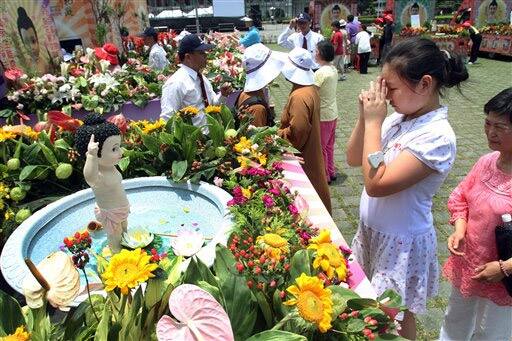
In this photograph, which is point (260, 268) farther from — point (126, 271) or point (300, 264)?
point (126, 271)

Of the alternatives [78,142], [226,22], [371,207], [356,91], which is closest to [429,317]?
[371,207]

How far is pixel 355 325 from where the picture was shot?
3.90 ft

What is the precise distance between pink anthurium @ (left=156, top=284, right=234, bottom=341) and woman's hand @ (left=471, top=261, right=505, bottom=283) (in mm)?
1551

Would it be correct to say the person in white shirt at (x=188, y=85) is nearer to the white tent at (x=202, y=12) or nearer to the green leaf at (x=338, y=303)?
the green leaf at (x=338, y=303)

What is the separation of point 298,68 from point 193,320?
267cm

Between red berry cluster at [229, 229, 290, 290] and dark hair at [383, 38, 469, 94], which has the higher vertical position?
dark hair at [383, 38, 469, 94]

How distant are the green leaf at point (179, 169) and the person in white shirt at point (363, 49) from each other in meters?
11.0

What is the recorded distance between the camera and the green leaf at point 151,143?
8.82ft

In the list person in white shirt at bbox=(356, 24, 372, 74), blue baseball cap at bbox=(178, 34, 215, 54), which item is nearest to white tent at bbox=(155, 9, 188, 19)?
person in white shirt at bbox=(356, 24, 372, 74)

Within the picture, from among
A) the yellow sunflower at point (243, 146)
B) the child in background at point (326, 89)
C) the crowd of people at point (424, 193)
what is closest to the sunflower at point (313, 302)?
the crowd of people at point (424, 193)

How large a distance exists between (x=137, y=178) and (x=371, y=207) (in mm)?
1510

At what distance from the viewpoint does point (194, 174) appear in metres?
2.51

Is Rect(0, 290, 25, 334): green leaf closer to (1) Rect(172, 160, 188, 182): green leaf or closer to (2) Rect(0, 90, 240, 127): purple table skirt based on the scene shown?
(1) Rect(172, 160, 188, 182): green leaf

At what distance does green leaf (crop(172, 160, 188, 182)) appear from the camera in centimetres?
246
